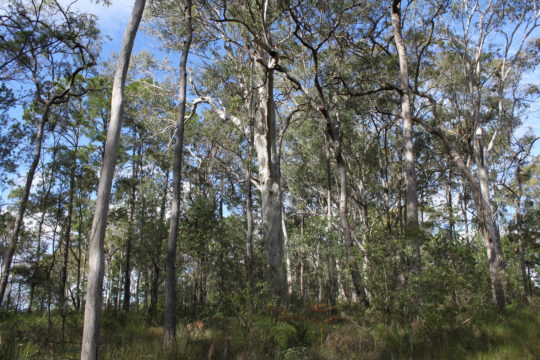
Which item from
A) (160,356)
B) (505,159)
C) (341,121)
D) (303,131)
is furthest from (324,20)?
(505,159)

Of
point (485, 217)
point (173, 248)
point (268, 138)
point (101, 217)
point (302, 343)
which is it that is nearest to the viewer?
point (101, 217)

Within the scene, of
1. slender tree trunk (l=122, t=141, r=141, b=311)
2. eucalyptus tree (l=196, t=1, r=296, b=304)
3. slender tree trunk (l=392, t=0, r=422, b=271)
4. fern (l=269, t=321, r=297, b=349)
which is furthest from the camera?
slender tree trunk (l=122, t=141, r=141, b=311)

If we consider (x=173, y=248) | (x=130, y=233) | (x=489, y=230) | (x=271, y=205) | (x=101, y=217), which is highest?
(x=271, y=205)

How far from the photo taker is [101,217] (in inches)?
153

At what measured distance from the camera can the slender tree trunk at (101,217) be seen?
3.58 metres

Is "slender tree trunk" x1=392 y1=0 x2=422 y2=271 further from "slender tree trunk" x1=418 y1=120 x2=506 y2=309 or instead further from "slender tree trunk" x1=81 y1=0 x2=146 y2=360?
"slender tree trunk" x1=81 y1=0 x2=146 y2=360

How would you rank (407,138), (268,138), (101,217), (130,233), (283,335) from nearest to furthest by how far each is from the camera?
1. (101,217)
2. (283,335)
3. (407,138)
4. (268,138)
5. (130,233)

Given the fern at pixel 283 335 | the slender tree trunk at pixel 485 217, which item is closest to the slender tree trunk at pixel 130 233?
the fern at pixel 283 335

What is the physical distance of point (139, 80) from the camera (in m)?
14.0

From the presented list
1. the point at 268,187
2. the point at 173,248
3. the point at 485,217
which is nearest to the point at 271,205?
the point at 268,187

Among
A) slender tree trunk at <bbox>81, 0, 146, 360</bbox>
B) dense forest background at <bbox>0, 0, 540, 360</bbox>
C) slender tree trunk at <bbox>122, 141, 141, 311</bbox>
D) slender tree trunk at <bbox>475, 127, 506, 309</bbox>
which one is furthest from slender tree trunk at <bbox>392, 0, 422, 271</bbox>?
slender tree trunk at <bbox>122, 141, 141, 311</bbox>

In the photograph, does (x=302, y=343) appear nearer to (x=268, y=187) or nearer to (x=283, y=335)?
(x=283, y=335)

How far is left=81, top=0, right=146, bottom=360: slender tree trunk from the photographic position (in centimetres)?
358

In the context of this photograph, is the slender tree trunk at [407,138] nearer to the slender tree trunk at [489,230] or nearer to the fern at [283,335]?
the fern at [283,335]
